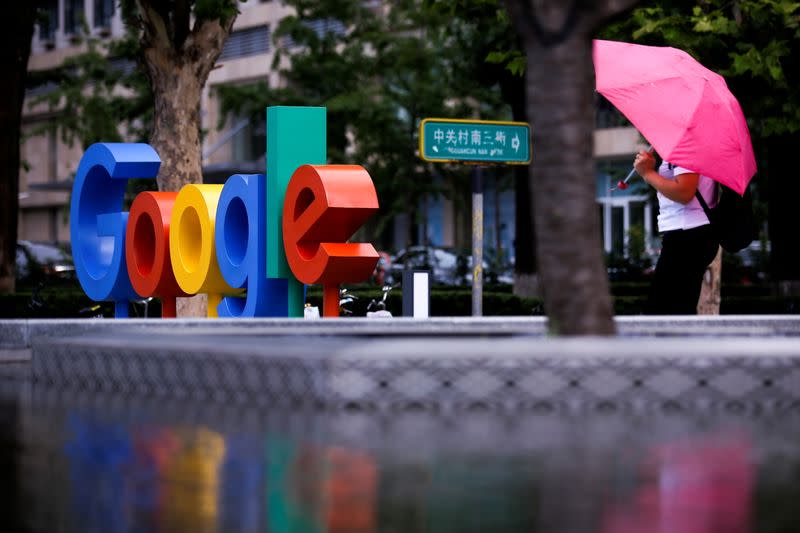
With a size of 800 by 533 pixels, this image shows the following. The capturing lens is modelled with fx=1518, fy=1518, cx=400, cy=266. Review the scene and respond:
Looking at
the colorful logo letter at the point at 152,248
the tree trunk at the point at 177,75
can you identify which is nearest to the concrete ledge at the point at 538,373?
the colorful logo letter at the point at 152,248

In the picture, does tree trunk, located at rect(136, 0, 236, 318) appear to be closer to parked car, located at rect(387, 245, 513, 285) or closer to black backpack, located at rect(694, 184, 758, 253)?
black backpack, located at rect(694, 184, 758, 253)

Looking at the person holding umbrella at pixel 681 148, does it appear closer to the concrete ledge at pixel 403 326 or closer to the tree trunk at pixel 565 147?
the concrete ledge at pixel 403 326

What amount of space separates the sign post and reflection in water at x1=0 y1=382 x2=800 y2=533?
25.4ft

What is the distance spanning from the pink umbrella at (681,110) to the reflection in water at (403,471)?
3.67 metres

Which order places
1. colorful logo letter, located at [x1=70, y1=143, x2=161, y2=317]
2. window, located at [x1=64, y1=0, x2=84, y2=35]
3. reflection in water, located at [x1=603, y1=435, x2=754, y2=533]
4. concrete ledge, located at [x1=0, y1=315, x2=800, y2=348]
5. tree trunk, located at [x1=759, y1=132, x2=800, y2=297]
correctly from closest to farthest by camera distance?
reflection in water, located at [x1=603, y1=435, x2=754, y2=533], concrete ledge, located at [x1=0, y1=315, x2=800, y2=348], colorful logo letter, located at [x1=70, y1=143, x2=161, y2=317], tree trunk, located at [x1=759, y1=132, x2=800, y2=297], window, located at [x1=64, y1=0, x2=84, y2=35]

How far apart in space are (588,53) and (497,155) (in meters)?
8.16

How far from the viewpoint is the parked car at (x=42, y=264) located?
3431 centimetres

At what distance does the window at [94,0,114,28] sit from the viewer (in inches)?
2724

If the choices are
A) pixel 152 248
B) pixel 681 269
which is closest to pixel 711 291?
pixel 152 248

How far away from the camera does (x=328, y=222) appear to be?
13.5m

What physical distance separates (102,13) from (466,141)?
2233 inches

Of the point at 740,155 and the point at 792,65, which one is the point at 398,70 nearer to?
the point at 792,65

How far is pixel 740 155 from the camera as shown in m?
11.2

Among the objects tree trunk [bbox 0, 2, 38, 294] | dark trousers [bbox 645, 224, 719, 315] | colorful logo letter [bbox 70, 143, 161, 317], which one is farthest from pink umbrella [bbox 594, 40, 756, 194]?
tree trunk [bbox 0, 2, 38, 294]
